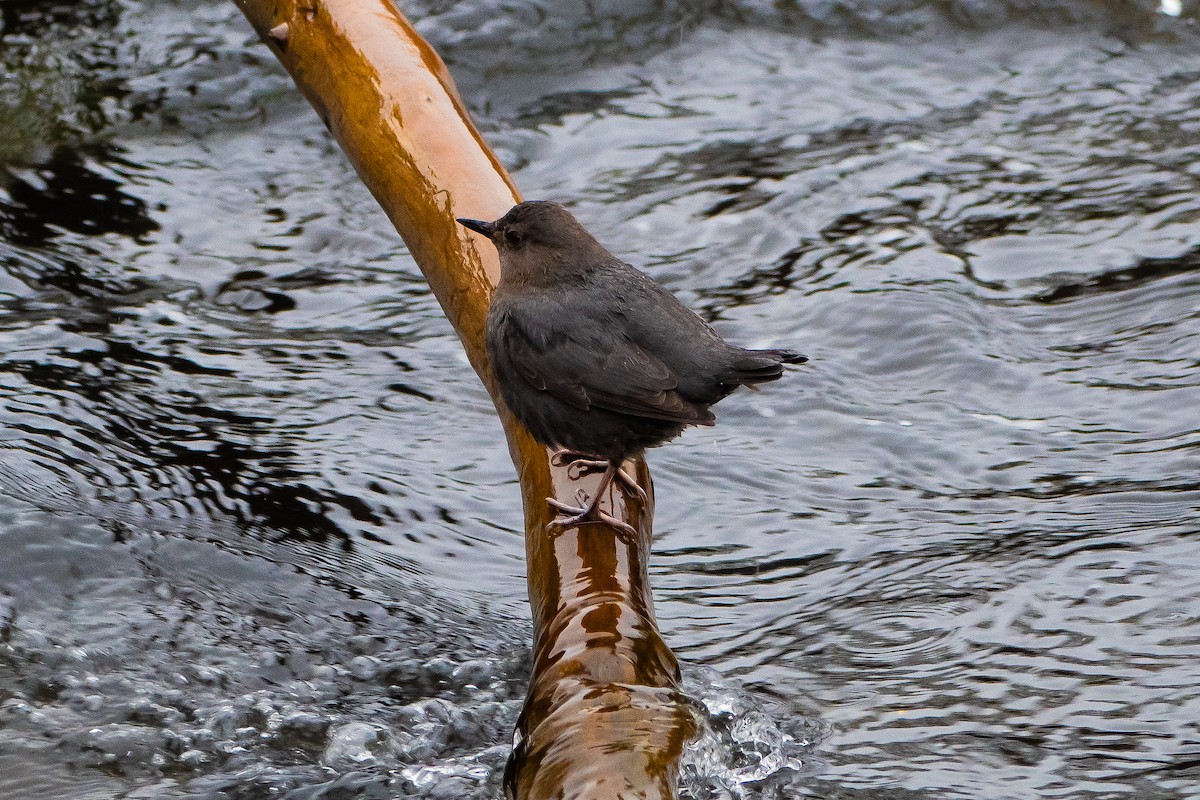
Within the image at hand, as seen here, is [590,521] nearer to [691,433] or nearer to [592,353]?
[592,353]

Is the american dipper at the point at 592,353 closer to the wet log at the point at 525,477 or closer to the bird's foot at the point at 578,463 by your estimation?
the bird's foot at the point at 578,463

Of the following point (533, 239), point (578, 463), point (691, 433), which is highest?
point (533, 239)

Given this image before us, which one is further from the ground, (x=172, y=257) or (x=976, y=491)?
(x=172, y=257)

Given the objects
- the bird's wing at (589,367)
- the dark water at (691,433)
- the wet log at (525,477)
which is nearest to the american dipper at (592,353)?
the bird's wing at (589,367)

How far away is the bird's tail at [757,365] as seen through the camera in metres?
3.73

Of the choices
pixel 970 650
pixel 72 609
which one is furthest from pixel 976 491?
pixel 72 609

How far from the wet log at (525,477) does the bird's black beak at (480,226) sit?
0.16 m

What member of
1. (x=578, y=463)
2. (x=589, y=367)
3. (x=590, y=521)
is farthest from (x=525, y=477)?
(x=590, y=521)

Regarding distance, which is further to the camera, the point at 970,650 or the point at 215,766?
the point at 970,650

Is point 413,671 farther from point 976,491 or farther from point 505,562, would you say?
point 976,491

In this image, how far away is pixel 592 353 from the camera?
13.3 ft

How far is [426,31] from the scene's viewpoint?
891 cm

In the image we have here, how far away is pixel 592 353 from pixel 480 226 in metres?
0.48

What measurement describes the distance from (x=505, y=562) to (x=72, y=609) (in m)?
1.39
